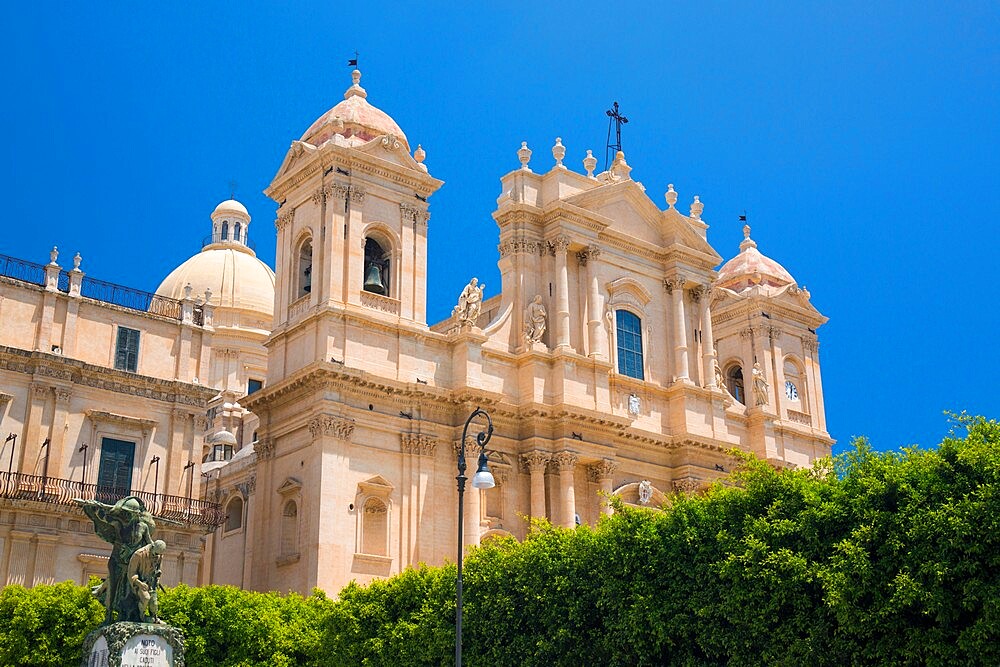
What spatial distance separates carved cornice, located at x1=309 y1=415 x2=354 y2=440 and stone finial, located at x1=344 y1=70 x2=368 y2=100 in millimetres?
12426

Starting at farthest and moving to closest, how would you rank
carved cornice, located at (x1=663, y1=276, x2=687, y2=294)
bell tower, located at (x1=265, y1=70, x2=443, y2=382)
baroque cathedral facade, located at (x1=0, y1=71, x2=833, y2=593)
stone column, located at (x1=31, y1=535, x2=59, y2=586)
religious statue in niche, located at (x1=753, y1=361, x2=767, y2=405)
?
1. religious statue in niche, located at (x1=753, y1=361, x2=767, y2=405)
2. carved cornice, located at (x1=663, y1=276, x2=687, y2=294)
3. bell tower, located at (x1=265, y1=70, x2=443, y2=382)
4. baroque cathedral facade, located at (x1=0, y1=71, x2=833, y2=593)
5. stone column, located at (x1=31, y1=535, x2=59, y2=586)

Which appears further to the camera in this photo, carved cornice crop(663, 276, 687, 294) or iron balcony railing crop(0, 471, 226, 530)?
carved cornice crop(663, 276, 687, 294)

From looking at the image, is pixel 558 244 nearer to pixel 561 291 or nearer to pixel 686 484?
pixel 561 291

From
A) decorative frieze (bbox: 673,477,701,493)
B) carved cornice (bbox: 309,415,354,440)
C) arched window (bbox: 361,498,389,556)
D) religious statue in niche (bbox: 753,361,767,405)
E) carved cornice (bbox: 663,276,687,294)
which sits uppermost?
carved cornice (bbox: 663,276,687,294)

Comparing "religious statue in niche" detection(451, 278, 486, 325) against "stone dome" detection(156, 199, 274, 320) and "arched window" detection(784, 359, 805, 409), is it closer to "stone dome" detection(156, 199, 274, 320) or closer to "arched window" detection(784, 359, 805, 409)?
"arched window" detection(784, 359, 805, 409)

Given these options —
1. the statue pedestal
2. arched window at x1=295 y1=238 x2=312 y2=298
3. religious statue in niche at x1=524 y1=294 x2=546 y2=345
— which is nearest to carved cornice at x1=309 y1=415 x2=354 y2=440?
arched window at x1=295 y1=238 x2=312 y2=298

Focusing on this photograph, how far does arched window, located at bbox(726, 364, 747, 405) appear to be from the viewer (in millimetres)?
51438

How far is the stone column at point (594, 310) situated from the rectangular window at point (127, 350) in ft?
48.0

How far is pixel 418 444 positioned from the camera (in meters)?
35.8

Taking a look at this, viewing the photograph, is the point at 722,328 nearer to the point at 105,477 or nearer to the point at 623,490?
the point at 623,490

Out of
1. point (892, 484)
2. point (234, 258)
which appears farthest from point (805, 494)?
point (234, 258)

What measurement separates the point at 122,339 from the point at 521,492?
13146 millimetres

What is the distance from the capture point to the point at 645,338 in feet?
139

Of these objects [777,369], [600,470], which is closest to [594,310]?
[600,470]
